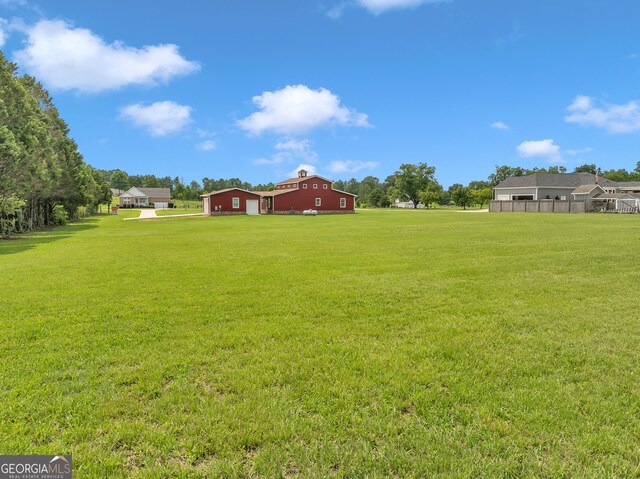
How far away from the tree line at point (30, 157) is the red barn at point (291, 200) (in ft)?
51.9

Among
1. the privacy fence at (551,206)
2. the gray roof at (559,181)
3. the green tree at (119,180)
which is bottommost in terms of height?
the privacy fence at (551,206)

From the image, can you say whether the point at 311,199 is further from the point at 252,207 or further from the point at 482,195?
the point at 482,195

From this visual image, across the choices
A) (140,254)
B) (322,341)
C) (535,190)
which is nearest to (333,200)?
(535,190)

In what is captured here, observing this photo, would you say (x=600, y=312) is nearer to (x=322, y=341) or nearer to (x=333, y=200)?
(x=322, y=341)

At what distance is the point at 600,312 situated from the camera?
226 inches

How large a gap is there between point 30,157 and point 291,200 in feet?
112

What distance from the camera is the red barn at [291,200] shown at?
48.9 meters

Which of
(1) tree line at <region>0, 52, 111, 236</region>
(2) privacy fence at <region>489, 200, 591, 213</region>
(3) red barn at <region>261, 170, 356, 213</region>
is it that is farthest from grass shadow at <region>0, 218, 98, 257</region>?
(2) privacy fence at <region>489, 200, 591, 213</region>

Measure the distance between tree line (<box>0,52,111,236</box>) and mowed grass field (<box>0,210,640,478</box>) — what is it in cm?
1671

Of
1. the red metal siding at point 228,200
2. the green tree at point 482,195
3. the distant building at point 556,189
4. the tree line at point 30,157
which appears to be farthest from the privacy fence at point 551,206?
the tree line at point 30,157

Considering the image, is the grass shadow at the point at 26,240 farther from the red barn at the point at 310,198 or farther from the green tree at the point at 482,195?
the green tree at the point at 482,195

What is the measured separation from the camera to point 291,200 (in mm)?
52594

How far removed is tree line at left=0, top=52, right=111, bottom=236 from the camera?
20.0 meters

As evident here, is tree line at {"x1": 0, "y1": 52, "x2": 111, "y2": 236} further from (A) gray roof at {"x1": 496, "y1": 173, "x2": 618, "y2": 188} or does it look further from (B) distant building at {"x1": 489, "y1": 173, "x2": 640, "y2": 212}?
(A) gray roof at {"x1": 496, "y1": 173, "x2": 618, "y2": 188}
